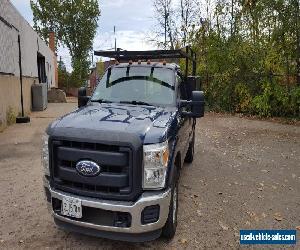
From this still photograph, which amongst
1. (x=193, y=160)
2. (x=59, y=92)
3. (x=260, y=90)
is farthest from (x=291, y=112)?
(x=59, y=92)

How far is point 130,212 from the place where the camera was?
12.1 feet

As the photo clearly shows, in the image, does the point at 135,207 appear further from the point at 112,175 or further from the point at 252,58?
the point at 252,58

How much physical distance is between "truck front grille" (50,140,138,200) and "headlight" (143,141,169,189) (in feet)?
0.56

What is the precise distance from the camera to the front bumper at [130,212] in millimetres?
3699

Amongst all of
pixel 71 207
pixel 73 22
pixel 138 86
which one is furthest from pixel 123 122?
pixel 73 22

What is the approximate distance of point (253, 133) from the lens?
41.2 ft

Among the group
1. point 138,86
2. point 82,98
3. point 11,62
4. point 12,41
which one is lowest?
point 82,98

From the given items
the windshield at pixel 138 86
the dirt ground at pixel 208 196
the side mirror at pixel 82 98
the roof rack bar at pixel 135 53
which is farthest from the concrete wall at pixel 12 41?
the windshield at pixel 138 86

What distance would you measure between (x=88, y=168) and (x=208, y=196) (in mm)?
2996

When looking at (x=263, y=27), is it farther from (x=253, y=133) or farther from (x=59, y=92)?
(x=59, y=92)

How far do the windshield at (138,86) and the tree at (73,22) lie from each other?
154 ft

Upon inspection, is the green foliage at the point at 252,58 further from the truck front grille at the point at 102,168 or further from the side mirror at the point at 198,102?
the truck front grille at the point at 102,168

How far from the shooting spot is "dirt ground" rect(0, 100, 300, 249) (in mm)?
4488

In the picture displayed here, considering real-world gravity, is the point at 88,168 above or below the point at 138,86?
below
